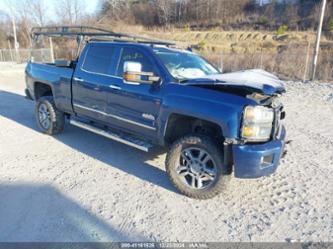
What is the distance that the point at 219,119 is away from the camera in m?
3.18

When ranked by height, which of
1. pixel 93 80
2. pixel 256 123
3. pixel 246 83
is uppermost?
pixel 246 83

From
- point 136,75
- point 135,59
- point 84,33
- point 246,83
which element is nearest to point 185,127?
point 136,75

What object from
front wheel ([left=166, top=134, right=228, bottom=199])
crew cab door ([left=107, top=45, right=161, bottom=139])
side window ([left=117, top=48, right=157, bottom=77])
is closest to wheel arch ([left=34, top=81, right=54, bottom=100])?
crew cab door ([left=107, top=45, right=161, bottom=139])

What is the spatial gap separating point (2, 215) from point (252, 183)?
323 cm

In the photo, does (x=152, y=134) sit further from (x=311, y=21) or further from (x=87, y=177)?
(x=311, y=21)

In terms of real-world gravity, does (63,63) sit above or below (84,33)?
below

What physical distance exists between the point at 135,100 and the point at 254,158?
190 centimetres

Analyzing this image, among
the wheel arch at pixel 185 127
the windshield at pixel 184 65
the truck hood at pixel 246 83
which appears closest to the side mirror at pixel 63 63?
the windshield at pixel 184 65

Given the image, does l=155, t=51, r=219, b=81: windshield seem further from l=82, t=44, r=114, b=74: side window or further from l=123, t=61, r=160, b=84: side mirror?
l=82, t=44, r=114, b=74: side window

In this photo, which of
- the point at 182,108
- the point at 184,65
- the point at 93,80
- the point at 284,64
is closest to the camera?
the point at 182,108

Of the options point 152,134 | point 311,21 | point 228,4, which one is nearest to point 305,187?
point 152,134

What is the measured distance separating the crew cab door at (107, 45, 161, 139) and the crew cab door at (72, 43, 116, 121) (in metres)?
0.19

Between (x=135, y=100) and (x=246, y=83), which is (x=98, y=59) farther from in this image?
(x=246, y=83)

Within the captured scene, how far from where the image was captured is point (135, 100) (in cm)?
404
